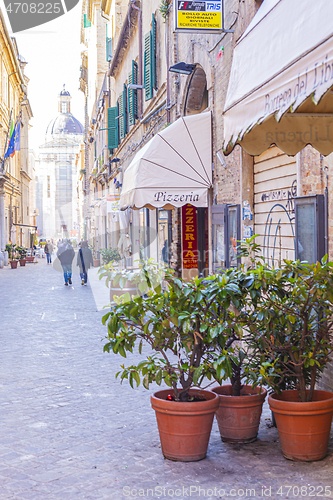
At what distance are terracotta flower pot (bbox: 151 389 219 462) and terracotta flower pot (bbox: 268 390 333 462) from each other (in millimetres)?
510

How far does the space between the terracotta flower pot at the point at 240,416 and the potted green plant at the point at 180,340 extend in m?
0.27

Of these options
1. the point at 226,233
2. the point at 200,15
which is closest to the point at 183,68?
the point at 200,15

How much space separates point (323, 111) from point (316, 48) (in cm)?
113

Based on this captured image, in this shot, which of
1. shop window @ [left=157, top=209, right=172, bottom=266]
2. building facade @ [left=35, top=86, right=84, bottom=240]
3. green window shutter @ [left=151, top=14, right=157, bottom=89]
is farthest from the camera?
building facade @ [left=35, top=86, right=84, bottom=240]

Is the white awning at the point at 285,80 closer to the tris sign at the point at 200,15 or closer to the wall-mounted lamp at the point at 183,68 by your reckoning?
the tris sign at the point at 200,15

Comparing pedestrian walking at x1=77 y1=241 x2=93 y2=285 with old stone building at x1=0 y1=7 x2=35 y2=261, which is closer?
pedestrian walking at x1=77 y1=241 x2=93 y2=285

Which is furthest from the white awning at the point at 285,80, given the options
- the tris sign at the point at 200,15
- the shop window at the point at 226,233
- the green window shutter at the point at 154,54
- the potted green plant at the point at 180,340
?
the green window shutter at the point at 154,54

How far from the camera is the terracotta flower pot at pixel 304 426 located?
3984 millimetres

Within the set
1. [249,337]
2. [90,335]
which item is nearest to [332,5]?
[249,337]

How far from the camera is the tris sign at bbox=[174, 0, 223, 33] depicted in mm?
7836

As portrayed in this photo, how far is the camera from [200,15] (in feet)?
26.3

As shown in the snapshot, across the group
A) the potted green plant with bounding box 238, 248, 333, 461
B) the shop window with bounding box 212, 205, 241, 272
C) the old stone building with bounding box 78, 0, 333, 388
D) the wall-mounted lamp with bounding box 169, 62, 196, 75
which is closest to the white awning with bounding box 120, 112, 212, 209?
the old stone building with bounding box 78, 0, 333, 388

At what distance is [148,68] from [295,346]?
12.9 metres

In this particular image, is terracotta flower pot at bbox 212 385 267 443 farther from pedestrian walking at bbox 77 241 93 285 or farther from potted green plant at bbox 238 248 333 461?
pedestrian walking at bbox 77 241 93 285
